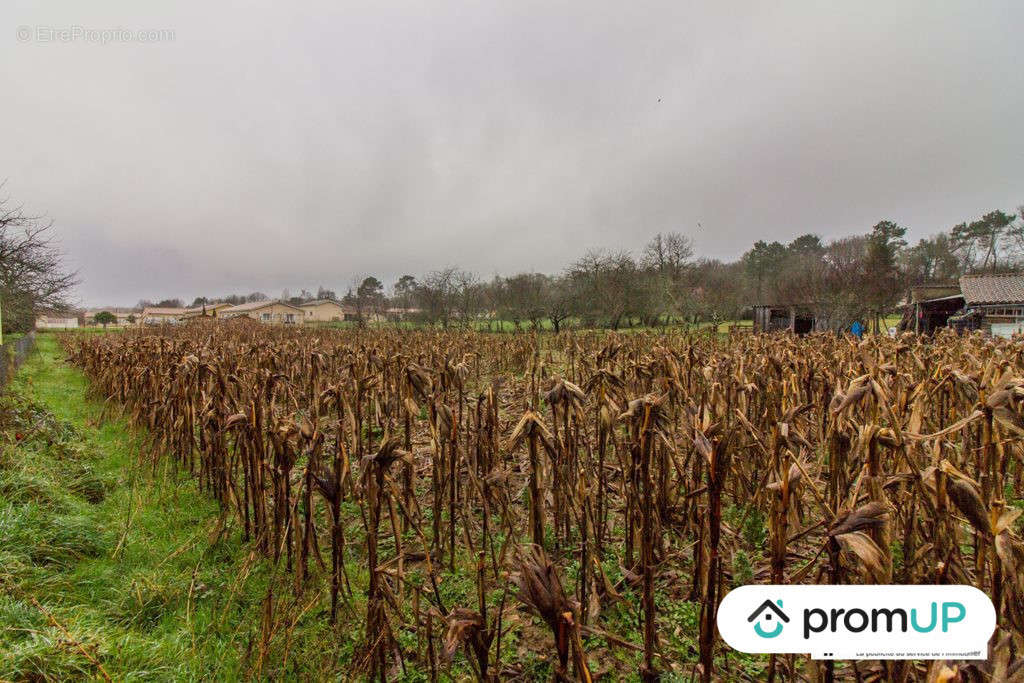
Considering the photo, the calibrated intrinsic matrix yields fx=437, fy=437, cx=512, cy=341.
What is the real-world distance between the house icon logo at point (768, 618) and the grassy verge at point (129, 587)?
2289 millimetres

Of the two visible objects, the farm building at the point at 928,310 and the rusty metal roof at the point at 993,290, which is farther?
the farm building at the point at 928,310

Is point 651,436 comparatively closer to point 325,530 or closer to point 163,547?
point 325,530

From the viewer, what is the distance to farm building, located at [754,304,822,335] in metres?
32.8

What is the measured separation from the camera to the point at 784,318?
3703cm

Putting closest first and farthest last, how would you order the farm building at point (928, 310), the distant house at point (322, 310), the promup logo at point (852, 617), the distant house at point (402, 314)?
the promup logo at point (852, 617) < the farm building at point (928, 310) < the distant house at point (402, 314) < the distant house at point (322, 310)

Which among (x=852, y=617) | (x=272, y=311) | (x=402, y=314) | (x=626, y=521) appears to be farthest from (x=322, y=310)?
(x=852, y=617)

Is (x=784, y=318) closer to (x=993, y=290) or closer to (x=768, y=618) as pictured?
(x=993, y=290)

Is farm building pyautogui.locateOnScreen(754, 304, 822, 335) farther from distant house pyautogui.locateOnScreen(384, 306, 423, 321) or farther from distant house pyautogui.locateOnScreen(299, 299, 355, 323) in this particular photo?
distant house pyautogui.locateOnScreen(299, 299, 355, 323)

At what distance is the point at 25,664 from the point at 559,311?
4035 centimetres

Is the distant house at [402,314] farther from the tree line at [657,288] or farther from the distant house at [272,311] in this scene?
the distant house at [272,311]

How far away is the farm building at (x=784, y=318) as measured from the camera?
32750 mm

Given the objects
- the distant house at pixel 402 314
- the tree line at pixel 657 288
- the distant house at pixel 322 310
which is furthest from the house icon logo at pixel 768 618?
the distant house at pixel 322 310

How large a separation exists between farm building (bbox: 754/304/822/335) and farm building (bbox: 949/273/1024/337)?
847 centimetres

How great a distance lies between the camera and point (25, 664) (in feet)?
7.39
